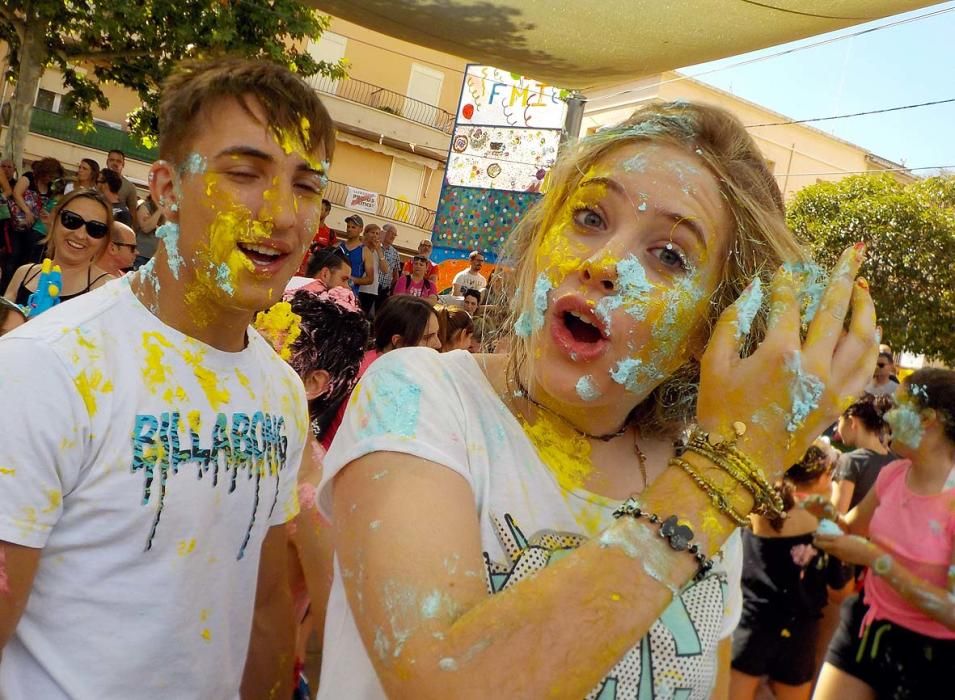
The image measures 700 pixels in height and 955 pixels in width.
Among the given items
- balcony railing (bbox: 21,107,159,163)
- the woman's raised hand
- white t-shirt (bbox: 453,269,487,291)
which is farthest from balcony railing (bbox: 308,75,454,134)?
the woman's raised hand

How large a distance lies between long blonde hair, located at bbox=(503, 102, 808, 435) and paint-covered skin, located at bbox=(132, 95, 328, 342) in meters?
0.63

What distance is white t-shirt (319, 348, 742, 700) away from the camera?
1.18m

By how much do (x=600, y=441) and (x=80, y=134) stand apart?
977 inches

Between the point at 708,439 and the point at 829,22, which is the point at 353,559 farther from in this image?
the point at 829,22

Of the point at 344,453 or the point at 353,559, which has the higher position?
the point at 344,453

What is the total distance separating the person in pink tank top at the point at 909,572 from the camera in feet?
10.4

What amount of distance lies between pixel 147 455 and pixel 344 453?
1.85ft

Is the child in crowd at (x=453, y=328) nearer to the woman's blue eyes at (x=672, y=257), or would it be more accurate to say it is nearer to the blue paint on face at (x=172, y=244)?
the blue paint on face at (x=172, y=244)

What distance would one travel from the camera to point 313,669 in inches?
159

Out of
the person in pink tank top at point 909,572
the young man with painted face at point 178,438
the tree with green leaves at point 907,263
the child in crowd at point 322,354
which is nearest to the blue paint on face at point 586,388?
the young man with painted face at point 178,438

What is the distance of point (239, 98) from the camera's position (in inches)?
76.9

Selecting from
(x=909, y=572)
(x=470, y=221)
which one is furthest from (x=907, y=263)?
(x=909, y=572)

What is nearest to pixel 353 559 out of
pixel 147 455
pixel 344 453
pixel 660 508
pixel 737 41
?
pixel 344 453

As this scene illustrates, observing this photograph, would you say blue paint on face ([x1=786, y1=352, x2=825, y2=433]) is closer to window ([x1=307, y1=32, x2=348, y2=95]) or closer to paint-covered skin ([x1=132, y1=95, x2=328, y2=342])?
paint-covered skin ([x1=132, y1=95, x2=328, y2=342])
